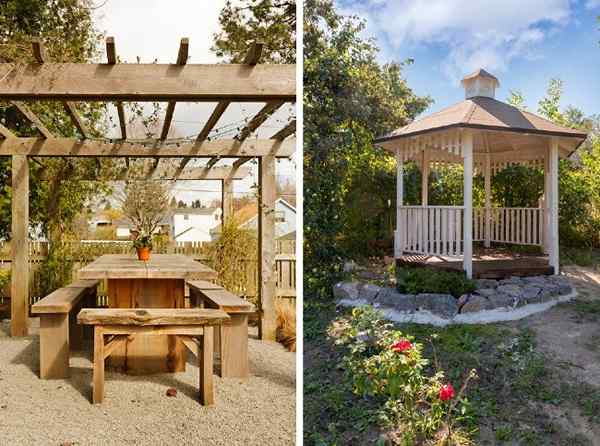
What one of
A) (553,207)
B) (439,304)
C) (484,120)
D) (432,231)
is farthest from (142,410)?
(553,207)

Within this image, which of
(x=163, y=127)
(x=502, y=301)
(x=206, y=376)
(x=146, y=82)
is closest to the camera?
(x=146, y=82)

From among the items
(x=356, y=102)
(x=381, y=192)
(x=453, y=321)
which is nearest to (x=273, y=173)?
(x=356, y=102)

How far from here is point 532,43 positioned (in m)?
3.81

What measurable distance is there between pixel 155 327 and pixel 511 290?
7.19 ft

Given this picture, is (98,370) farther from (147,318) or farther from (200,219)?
(200,219)

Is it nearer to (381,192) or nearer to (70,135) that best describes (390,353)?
(381,192)

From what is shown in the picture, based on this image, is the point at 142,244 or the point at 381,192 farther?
the point at 381,192

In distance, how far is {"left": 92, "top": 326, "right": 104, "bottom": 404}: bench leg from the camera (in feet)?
9.98

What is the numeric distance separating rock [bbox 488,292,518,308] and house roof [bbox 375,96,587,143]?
44.5 inches

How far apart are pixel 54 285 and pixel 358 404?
3.89 meters

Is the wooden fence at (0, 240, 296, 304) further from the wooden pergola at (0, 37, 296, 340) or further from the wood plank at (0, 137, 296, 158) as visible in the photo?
the wood plank at (0, 137, 296, 158)

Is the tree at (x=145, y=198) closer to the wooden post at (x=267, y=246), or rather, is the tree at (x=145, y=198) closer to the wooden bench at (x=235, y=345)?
the wooden post at (x=267, y=246)

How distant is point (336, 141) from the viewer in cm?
468

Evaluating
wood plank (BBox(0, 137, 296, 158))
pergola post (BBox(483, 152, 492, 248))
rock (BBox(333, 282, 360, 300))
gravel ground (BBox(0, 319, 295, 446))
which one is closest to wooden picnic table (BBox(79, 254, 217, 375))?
gravel ground (BBox(0, 319, 295, 446))
